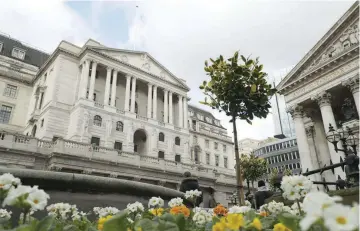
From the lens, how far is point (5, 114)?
41500mm

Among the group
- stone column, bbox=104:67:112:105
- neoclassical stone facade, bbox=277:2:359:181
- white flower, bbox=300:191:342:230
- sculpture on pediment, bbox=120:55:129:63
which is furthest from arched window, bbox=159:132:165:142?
white flower, bbox=300:191:342:230

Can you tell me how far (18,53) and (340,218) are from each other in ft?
191

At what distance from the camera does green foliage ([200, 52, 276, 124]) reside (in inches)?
383

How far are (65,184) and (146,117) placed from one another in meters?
35.9

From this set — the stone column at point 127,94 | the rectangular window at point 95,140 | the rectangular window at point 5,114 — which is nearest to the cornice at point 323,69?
the stone column at point 127,94

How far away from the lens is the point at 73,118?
3531cm

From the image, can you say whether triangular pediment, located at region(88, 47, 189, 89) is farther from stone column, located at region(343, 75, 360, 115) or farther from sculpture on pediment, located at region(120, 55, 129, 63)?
stone column, located at region(343, 75, 360, 115)

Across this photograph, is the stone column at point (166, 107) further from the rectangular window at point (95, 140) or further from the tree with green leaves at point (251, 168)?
the tree with green leaves at point (251, 168)

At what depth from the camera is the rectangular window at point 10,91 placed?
42.3 meters

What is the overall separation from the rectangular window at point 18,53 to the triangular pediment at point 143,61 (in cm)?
1975

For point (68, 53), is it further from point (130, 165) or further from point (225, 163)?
point (225, 163)

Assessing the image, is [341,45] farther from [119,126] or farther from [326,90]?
[119,126]

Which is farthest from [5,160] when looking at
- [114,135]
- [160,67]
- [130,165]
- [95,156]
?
[160,67]

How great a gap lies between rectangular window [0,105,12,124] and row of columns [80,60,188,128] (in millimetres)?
14616
